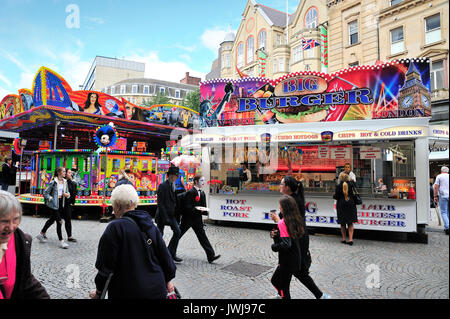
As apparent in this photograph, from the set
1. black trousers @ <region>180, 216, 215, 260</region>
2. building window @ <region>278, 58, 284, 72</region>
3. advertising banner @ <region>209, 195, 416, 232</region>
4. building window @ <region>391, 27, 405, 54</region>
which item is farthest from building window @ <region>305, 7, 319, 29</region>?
black trousers @ <region>180, 216, 215, 260</region>

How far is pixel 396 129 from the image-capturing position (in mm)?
6832

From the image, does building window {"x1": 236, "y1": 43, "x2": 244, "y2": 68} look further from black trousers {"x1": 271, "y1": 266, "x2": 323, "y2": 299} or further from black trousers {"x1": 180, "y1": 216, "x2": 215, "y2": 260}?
black trousers {"x1": 271, "y1": 266, "x2": 323, "y2": 299}

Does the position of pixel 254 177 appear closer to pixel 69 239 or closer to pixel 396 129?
pixel 396 129

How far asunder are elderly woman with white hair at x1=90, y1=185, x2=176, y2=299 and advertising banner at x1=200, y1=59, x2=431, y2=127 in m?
8.03

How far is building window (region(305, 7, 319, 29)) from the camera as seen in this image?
18.1m

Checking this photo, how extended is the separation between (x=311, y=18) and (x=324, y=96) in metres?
12.1

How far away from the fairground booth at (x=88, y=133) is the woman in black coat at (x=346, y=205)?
503cm

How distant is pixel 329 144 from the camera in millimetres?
8945

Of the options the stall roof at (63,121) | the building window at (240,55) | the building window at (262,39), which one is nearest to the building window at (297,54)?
the building window at (262,39)

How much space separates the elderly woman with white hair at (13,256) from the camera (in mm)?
1547

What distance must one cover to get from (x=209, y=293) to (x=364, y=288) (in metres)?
2.15

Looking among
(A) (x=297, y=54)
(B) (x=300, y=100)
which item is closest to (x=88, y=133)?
(B) (x=300, y=100)

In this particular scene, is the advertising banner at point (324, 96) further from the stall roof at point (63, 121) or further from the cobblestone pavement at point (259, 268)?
the stall roof at point (63, 121)

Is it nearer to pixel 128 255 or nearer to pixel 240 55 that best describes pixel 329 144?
pixel 240 55
